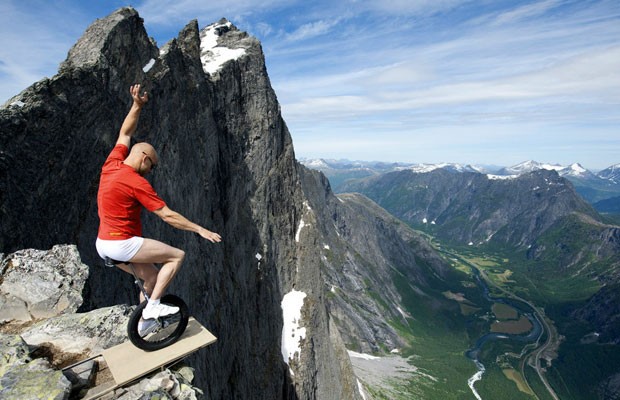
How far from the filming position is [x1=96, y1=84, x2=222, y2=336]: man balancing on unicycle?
979 centimetres

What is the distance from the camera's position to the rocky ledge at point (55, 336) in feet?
28.4

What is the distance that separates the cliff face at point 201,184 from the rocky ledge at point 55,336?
8.05 feet

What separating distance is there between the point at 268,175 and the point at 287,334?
90.2 ft

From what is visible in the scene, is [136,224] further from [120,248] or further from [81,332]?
[81,332]

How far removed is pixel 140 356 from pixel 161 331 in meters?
0.97

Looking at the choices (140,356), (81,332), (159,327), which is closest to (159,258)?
(159,327)

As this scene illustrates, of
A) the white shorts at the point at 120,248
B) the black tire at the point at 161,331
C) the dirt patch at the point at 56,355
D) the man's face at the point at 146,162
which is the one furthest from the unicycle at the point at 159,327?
the man's face at the point at 146,162

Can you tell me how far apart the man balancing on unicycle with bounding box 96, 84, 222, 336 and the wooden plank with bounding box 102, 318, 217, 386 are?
2.02ft

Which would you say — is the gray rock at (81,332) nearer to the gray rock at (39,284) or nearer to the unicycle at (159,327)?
the gray rock at (39,284)

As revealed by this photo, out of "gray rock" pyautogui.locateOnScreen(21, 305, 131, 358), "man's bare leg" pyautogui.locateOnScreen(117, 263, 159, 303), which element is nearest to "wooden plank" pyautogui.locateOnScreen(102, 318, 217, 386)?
"gray rock" pyautogui.locateOnScreen(21, 305, 131, 358)

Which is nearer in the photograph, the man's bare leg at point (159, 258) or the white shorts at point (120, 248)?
the white shorts at point (120, 248)

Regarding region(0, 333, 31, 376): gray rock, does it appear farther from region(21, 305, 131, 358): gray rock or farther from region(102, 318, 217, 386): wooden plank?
region(102, 318, 217, 386): wooden plank

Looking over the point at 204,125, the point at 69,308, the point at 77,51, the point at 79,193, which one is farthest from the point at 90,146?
the point at 204,125

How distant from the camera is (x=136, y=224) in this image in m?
10.5
